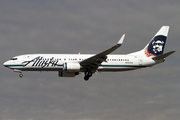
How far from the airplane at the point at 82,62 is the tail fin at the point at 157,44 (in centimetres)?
92

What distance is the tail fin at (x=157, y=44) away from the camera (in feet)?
206

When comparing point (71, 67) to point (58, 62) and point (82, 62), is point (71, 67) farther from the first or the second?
point (58, 62)

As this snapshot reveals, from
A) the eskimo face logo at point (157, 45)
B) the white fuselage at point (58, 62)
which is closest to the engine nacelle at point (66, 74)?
the white fuselage at point (58, 62)

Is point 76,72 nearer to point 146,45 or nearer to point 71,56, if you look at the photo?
point 71,56

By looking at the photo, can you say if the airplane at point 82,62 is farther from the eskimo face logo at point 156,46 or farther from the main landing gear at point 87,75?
the eskimo face logo at point 156,46

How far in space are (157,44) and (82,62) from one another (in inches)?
598

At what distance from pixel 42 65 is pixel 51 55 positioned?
223 centimetres

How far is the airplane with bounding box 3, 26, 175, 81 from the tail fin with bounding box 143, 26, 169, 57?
3.03 feet

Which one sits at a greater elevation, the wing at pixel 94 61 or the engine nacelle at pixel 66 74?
the wing at pixel 94 61

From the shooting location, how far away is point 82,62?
56.3 metres

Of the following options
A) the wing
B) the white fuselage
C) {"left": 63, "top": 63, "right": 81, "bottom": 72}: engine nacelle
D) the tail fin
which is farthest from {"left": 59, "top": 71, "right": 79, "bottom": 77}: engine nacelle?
the tail fin

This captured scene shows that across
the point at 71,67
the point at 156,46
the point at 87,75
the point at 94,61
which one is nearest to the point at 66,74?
the point at 87,75

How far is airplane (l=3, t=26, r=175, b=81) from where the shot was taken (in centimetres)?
5628

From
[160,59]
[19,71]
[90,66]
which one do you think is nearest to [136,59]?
[160,59]
